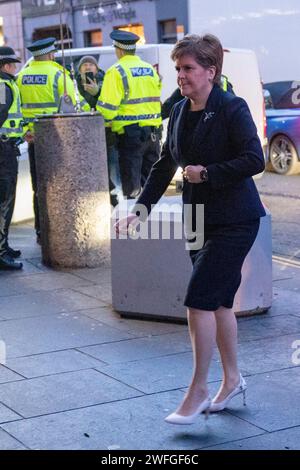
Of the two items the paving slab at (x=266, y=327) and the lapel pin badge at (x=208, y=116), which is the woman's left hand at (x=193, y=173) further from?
the paving slab at (x=266, y=327)

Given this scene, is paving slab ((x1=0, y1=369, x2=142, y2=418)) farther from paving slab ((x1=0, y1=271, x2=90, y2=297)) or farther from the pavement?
paving slab ((x1=0, y1=271, x2=90, y2=297))

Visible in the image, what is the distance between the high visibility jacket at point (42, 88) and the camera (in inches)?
384

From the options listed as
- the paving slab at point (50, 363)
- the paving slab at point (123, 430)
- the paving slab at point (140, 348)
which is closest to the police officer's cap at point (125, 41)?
the paving slab at point (140, 348)

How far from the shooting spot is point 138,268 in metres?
6.93

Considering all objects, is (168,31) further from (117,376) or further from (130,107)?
(117,376)

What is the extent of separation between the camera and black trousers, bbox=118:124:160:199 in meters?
10.1

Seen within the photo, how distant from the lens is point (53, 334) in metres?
6.63

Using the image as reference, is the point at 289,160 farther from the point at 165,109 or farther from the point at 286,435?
the point at 286,435

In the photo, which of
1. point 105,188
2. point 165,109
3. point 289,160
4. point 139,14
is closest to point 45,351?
point 105,188

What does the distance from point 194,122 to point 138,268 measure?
7.02 ft

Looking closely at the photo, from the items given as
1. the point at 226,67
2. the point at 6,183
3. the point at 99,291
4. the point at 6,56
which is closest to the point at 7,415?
the point at 99,291

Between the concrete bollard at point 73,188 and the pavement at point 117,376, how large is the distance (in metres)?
0.60

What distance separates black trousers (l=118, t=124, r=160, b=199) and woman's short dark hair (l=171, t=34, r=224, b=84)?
202 inches

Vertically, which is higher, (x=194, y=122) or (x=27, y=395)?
(x=194, y=122)
